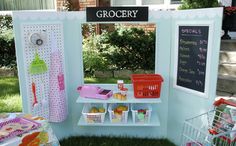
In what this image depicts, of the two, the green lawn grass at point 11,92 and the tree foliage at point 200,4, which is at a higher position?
the tree foliage at point 200,4

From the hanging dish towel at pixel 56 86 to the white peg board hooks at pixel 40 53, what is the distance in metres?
0.05

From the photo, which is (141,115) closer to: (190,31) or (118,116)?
(118,116)

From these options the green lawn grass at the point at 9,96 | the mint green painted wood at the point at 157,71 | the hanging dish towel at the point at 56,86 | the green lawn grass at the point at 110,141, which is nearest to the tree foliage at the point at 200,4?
the mint green painted wood at the point at 157,71

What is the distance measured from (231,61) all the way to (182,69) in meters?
2.34

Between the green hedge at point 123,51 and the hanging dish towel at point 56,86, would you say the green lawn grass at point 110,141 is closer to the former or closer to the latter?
the hanging dish towel at point 56,86

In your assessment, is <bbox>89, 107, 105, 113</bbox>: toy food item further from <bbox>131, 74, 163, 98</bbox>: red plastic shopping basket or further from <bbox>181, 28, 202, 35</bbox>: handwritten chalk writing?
<bbox>181, 28, 202, 35</bbox>: handwritten chalk writing

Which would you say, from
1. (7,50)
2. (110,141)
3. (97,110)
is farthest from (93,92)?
(7,50)

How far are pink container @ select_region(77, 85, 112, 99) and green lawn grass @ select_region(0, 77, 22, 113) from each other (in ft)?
6.21

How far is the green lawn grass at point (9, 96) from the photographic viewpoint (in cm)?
484

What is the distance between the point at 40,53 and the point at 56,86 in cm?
48

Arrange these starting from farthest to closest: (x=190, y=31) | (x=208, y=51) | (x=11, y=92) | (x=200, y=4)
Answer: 1. (x=200, y=4)
2. (x=11, y=92)
3. (x=190, y=31)
4. (x=208, y=51)

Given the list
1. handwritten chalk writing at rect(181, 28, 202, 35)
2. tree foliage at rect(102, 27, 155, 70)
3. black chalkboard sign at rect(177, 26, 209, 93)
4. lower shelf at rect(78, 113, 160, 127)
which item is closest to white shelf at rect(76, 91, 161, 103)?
lower shelf at rect(78, 113, 160, 127)

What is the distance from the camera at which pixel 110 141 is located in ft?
12.2

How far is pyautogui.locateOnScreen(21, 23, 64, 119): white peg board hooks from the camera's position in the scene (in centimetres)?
314
